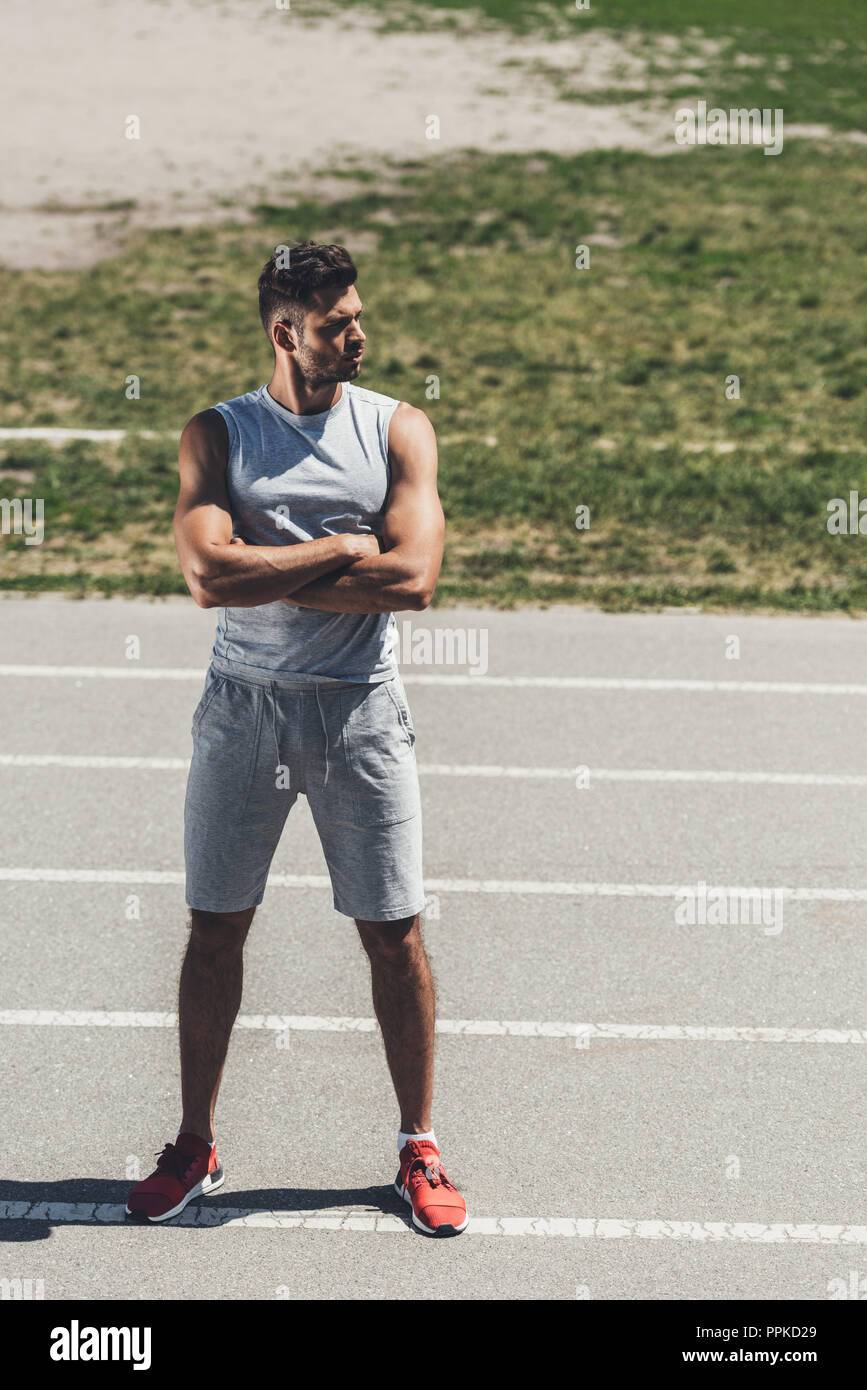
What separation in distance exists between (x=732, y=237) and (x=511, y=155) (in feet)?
19.5

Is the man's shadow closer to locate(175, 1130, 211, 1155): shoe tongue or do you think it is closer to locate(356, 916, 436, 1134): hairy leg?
locate(175, 1130, 211, 1155): shoe tongue

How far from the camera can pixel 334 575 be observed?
3.65 meters

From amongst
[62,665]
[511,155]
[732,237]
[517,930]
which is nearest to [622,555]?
[62,665]

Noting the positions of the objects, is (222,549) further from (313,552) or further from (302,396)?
(302,396)

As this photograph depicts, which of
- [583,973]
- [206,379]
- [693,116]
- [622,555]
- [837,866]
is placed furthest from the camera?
[693,116]

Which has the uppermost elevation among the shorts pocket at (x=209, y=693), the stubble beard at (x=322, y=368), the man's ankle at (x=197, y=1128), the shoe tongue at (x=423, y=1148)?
the stubble beard at (x=322, y=368)

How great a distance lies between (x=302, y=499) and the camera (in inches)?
146

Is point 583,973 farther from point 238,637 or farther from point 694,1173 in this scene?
point 238,637

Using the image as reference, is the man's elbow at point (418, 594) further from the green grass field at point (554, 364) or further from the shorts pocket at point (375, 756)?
the green grass field at point (554, 364)

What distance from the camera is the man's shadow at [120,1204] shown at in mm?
3975

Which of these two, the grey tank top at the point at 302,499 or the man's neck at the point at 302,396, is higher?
the man's neck at the point at 302,396
